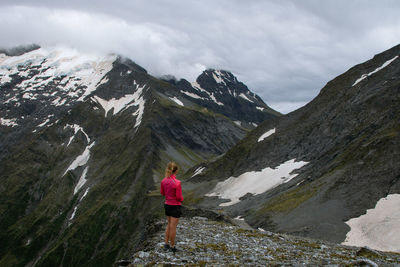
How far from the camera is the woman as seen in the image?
1603cm

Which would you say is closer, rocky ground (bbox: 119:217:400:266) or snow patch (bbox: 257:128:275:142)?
rocky ground (bbox: 119:217:400:266)

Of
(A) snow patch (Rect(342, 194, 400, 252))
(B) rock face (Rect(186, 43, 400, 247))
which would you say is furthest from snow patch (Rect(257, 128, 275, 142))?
(A) snow patch (Rect(342, 194, 400, 252))

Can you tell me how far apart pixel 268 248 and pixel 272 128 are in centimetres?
10728

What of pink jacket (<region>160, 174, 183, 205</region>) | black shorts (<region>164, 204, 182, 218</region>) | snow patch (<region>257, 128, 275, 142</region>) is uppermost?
snow patch (<region>257, 128, 275, 142</region>)

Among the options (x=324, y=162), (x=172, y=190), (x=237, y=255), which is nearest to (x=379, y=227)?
(x=237, y=255)

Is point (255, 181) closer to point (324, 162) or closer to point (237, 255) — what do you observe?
point (324, 162)

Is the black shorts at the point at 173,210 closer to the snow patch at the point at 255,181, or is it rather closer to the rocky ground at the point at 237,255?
the rocky ground at the point at 237,255

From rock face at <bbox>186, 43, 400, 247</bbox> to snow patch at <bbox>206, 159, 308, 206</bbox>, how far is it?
41cm

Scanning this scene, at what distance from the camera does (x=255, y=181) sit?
3861 inches

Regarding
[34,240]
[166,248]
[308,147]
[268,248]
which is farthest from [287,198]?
[34,240]

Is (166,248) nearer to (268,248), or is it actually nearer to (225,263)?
(225,263)

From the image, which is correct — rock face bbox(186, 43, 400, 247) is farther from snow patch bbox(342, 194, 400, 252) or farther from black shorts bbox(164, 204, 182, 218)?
black shorts bbox(164, 204, 182, 218)

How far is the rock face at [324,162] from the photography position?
181ft

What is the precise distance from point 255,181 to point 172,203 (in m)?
83.9
